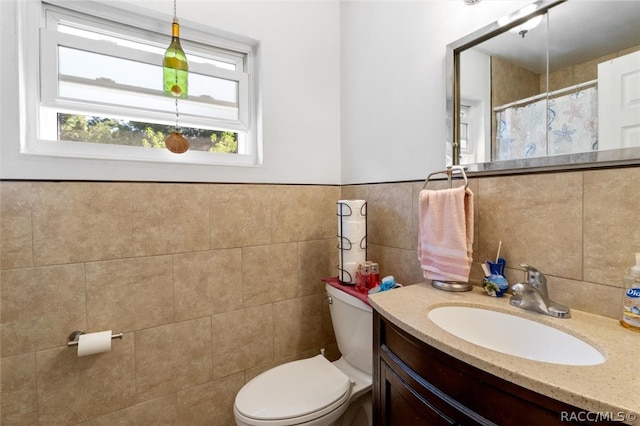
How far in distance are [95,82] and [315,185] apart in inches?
44.2

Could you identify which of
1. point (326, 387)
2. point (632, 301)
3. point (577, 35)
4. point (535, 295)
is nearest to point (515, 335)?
point (535, 295)

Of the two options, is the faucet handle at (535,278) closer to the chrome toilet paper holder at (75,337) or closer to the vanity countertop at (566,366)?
the vanity countertop at (566,366)

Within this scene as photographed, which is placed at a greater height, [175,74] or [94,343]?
[175,74]

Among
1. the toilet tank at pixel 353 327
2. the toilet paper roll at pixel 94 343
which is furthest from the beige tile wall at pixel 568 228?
the toilet paper roll at pixel 94 343

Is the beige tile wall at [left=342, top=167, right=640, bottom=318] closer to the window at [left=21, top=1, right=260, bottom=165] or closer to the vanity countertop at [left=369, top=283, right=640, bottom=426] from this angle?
the vanity countertop at [left=369, top=283, right=640, bottom=426]

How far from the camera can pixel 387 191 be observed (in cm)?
146

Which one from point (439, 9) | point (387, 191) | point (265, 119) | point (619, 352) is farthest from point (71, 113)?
point (619, 352)

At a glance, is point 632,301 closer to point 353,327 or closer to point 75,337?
point 353,327

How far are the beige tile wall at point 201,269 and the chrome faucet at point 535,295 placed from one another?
73 millimetres

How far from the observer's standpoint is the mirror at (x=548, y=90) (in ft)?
2.48

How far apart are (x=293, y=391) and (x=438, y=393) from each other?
678mm

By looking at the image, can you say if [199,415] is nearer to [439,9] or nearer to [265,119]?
[265,119]

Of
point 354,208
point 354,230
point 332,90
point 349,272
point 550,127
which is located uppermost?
point 332,90

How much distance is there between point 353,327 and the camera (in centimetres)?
130
